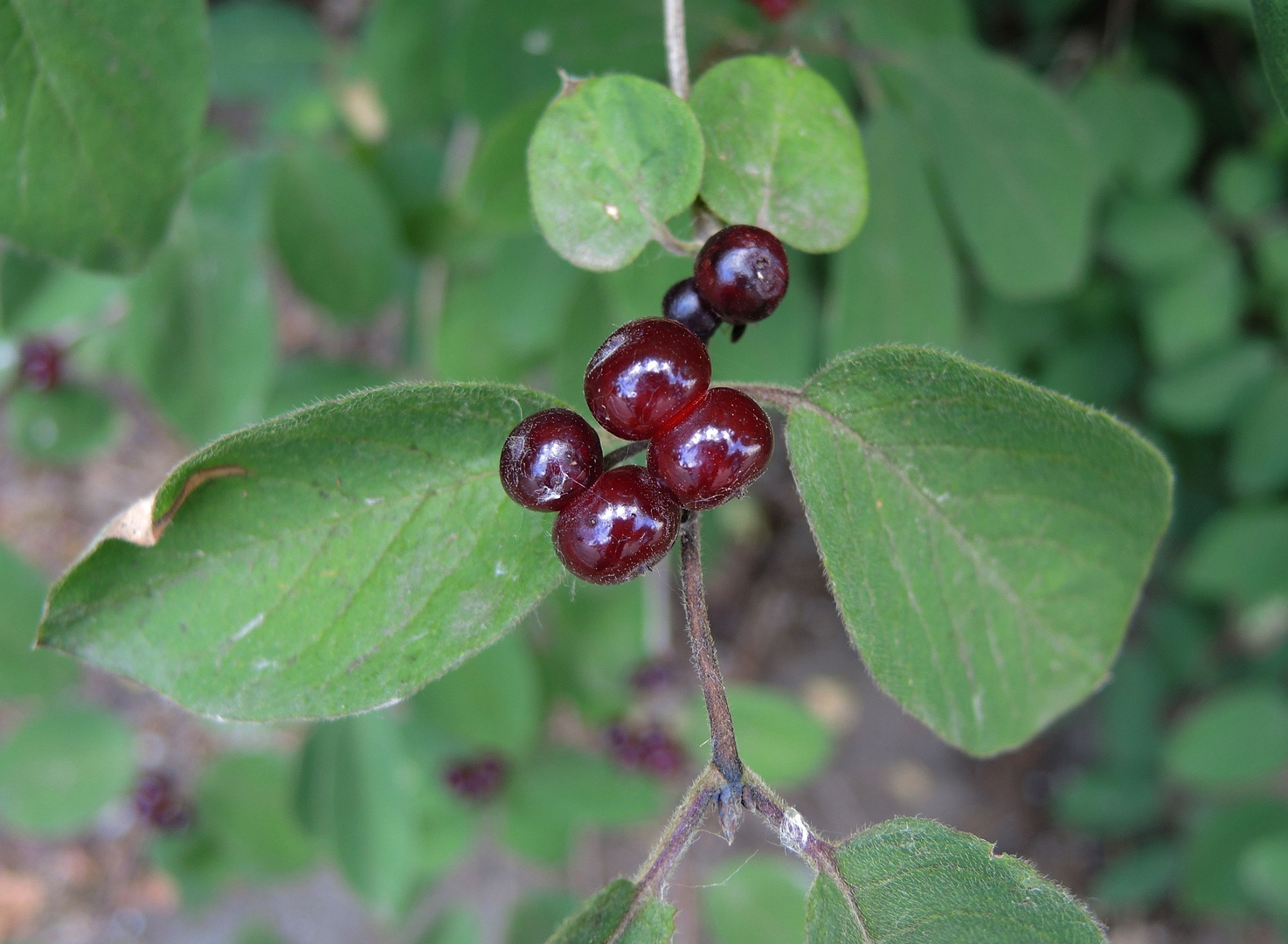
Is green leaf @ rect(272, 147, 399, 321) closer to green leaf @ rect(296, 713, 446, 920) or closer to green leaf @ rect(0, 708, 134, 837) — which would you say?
green leaf @ rect(296, 713, 446, 920)

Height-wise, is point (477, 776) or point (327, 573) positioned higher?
point (327, 573)

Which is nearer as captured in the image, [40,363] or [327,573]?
[327,573]

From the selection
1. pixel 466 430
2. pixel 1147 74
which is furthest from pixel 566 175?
pixel 1147 74

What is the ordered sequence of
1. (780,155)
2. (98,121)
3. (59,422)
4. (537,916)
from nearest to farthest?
(780,155) → (98,121) → (59,422) → (537,916)

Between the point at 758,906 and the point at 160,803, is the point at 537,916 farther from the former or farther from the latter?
the point at 160,803

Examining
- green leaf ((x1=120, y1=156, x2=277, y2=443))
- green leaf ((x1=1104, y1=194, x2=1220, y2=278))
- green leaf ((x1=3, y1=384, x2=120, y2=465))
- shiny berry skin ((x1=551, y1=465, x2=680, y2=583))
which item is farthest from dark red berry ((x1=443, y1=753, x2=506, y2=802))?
green leaf ((x1=1104, y1=194, x2=1220, y2=278))

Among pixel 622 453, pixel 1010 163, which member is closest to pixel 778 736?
pixel 1010 163
